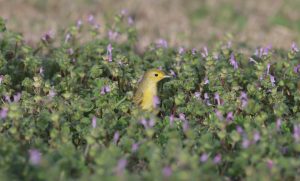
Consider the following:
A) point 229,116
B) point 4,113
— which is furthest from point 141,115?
point 4,113

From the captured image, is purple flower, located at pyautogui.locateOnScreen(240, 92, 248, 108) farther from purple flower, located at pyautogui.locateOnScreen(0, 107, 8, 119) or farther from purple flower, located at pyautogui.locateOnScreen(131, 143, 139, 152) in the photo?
purple flower, located at pyautogui.locateOnScreen(0, 107, 8, 119)

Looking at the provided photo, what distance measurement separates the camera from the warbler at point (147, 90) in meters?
5.85

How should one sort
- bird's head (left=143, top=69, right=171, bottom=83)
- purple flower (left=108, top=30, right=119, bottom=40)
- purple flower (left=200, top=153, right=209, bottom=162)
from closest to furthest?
purple flower (left=200, top=153, right=209, bottom=162) < bird's head (left=143, top=69, right=171, bottom=83) < purple flower (left=108, top=30, right=119, bottom=40)

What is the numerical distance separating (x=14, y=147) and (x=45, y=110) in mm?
871

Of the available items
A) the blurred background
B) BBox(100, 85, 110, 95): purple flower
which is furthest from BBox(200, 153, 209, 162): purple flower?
the blurred background

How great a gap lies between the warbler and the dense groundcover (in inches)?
4.7

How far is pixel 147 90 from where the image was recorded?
5898 millimetres

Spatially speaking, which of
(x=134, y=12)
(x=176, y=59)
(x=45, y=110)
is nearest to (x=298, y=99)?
(x=176, y=59)

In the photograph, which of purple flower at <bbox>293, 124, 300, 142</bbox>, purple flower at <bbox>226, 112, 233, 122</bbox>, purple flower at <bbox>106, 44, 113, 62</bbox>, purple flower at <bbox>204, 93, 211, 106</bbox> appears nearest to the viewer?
purple flower at <bbox>293, 124, 300, 142</bbox>

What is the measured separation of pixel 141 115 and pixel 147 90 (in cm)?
81

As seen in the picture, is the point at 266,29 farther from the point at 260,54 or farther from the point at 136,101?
the point at 136,101

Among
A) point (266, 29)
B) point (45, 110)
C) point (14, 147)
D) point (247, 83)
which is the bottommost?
point (14, 147)

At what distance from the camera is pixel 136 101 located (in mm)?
5867

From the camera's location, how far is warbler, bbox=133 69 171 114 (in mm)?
5848
